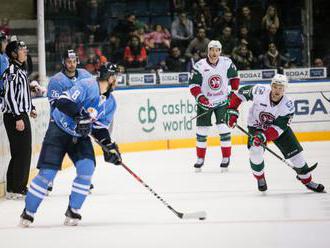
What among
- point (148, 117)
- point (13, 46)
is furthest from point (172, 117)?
point (13, 46)

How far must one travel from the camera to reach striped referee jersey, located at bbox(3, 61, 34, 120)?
7.62 meters

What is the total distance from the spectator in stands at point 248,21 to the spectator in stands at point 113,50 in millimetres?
1971

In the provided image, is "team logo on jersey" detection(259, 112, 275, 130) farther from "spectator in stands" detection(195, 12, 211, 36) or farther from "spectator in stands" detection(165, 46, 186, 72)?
"spectator in stands" detection(195, 12, 211, 36)

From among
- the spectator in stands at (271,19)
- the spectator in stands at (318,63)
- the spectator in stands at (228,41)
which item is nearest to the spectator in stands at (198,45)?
the spectator in stands at (228,41)

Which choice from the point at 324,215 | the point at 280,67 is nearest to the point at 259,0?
the point at 280,67

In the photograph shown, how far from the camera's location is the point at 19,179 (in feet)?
25.2

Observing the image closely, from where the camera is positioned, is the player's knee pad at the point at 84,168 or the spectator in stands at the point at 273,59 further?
the spectator in stands at the point at 273,59

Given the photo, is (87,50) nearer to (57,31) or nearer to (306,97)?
(57,31)

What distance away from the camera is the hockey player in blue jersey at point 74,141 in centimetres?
594

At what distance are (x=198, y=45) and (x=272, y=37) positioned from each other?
51.2 inches

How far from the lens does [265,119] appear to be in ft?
24.7

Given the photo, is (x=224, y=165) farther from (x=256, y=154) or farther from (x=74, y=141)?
(x=74, y=141)

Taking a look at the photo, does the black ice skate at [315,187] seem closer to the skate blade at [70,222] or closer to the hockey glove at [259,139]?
the hockey glove at [259,139]

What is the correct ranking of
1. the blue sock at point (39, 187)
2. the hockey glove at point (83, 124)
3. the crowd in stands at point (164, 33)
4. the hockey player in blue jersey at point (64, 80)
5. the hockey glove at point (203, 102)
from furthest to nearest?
the crowd in stands at point (164, 33)
the hockey glove at point (203, 102)
the hockey player in blue jersey at point (64, 80)
the blue sock at point (39, 187)
the hockey glove at point (83, 124)
